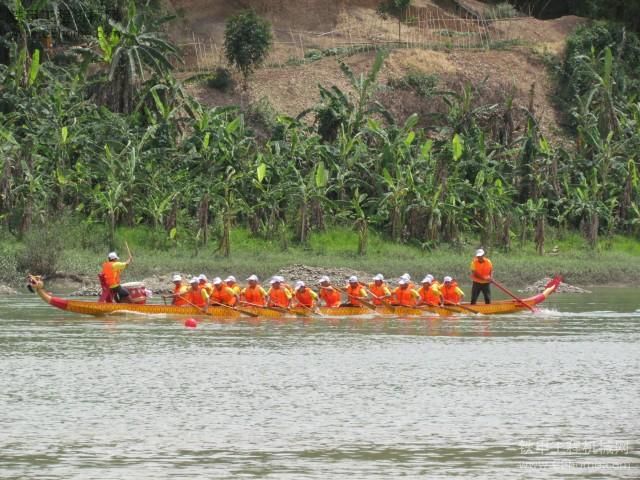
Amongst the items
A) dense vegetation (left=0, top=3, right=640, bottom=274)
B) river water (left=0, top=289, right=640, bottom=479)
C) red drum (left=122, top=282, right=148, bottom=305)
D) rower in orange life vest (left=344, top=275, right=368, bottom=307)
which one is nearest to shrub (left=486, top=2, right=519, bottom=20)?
dense vegetation (left=0, top=3, right=640, bottom=274)

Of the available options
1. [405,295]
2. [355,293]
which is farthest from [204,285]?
[405,295]

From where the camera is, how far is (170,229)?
52062 mm

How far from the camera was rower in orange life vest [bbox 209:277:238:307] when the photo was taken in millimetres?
37250

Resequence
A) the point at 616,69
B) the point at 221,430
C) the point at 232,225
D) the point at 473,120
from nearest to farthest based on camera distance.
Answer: the point at 221,430 < the point at 232,225 < the point at 473,120 < the point at 616,69

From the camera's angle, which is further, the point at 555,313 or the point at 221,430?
the point at 555,313

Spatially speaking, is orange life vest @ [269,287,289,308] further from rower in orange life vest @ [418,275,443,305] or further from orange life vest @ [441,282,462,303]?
orange life vest @ [441,282,462,303]

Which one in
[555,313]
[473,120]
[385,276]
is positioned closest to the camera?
[555,313]

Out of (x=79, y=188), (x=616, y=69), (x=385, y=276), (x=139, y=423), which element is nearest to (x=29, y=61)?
(x=79, y=188)

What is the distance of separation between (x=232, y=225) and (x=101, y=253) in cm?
590

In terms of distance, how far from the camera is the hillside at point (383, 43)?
68562 mm

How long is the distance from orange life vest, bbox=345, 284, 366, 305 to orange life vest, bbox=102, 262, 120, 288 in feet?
20.1

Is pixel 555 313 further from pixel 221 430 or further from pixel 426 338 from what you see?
pixel 221 430

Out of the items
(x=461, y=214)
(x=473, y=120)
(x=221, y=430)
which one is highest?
(x=473, y=120)

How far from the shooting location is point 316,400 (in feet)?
75.6
